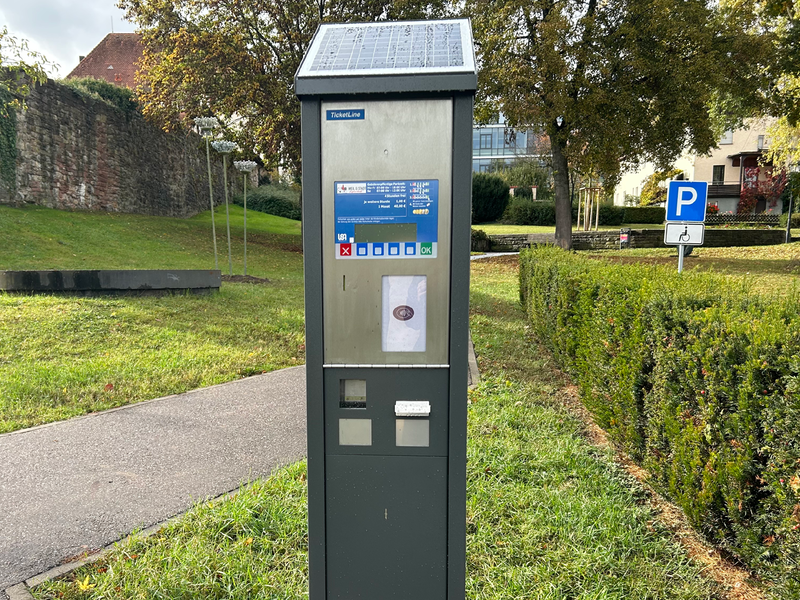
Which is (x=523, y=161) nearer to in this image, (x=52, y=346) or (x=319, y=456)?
(x=52, y=346)

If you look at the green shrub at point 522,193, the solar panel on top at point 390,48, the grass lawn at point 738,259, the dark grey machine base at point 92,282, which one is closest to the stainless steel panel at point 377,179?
the solar panel on top at point 390,48

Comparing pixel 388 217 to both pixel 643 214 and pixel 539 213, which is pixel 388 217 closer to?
pixel 539 213

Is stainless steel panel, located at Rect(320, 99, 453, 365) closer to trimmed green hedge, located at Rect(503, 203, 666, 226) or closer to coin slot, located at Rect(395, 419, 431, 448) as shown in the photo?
coin slot, located at Rect(395, 419, 431, 448)

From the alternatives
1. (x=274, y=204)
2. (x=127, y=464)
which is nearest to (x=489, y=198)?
(x=274, y=204)

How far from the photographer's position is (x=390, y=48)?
1849 mm

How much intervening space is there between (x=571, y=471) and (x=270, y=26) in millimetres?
19275

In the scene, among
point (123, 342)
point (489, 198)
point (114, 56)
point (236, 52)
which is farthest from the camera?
point (114, 56)

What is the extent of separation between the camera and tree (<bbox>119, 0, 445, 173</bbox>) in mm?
17266

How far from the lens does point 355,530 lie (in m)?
1.90

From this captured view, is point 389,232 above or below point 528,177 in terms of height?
below

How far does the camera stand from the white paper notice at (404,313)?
177 cm

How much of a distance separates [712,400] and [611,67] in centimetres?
1440

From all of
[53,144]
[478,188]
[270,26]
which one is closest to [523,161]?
[478,188]

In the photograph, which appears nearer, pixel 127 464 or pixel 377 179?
pixel 377 179
